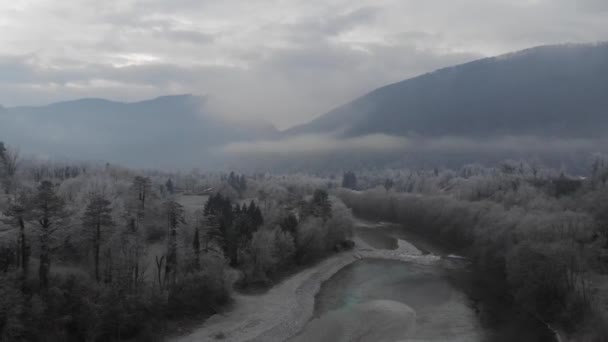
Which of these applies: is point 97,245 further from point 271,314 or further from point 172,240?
point 271,314

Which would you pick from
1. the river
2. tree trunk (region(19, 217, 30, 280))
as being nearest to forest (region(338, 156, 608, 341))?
the river

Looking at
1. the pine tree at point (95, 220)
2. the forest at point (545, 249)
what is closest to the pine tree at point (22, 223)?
the pine tree at point (95, 220)

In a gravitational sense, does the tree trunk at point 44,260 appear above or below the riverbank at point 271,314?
above

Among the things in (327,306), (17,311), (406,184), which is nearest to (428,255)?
(327,306)

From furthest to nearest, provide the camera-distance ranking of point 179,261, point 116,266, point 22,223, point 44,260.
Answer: point 179,261, point 116,266, point 22,223, point 44,260

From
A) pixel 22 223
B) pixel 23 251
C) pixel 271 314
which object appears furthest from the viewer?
pixel 271 314

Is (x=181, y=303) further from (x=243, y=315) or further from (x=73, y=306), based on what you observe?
(x=73, y=306)

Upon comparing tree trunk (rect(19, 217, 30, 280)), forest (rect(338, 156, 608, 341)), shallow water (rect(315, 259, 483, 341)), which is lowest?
shallow water (rect(315, 259, 483, 341))

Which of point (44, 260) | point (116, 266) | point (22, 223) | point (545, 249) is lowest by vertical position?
point (116, 266)

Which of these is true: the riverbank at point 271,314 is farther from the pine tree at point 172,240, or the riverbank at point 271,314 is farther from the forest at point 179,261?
the pine tree at point 172,240

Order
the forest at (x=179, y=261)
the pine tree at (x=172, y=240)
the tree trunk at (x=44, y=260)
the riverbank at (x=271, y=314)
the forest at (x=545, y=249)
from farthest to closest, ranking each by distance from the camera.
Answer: the pine tree at (x=172, y=240)
the forest at (x=545, y=249)
the riverbank at (x=271, y=314)
the tree trunk at (x=44, y=260)
the forest at (x=179, y=261)

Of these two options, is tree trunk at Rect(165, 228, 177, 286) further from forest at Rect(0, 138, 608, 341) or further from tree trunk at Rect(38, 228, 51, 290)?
tree trunk at Rect(38, 228, 51, 290)

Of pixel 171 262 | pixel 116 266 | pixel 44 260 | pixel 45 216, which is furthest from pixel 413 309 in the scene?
pixel 45 216
